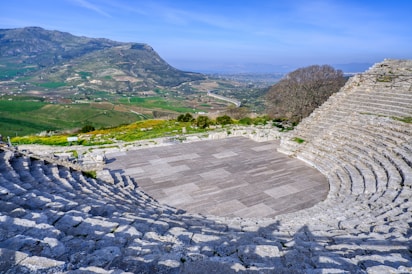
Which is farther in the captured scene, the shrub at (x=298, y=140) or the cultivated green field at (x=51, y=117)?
the cultivated green field at (x=51, y=117)

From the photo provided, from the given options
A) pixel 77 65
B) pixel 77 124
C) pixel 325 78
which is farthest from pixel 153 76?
pixel 325 78

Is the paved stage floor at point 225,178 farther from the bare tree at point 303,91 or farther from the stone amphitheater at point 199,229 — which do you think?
the bare tree at point 303,91

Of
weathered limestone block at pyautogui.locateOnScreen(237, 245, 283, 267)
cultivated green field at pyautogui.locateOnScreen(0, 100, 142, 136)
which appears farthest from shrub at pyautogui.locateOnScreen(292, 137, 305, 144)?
cultivated green field at pyautogui.locateOnScreen(0, 100, 142, 136)

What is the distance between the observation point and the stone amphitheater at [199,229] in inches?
141

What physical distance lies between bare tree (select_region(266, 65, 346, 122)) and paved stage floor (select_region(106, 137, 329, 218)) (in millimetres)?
12481

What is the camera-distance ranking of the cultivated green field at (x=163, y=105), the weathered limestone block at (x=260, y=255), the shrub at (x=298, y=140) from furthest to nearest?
the cultivated green field at (x=163, y=105) → the shrub at (x=298, y=140) → the weathered limestone block at (x=260, y=255)

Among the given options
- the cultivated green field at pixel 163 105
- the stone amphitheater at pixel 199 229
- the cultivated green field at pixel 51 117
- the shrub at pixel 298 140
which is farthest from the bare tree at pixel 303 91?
the cultivated green field at pixel 163 105

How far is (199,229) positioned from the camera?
5.82 meters

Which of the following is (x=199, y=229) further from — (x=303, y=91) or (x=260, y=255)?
(x=303, y=91)

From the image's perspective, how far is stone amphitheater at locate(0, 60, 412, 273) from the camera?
141 inches

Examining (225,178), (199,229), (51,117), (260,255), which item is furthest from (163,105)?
(260,255)

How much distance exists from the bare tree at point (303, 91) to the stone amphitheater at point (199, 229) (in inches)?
613

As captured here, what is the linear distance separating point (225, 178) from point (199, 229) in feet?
21.0

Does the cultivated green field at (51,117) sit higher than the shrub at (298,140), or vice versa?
the shrub at (298,140)
